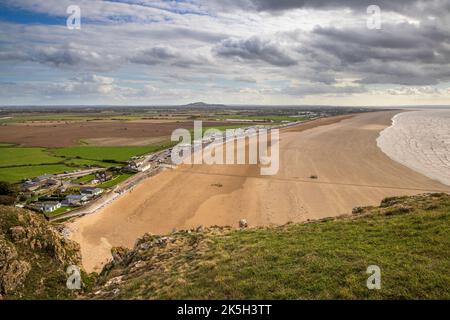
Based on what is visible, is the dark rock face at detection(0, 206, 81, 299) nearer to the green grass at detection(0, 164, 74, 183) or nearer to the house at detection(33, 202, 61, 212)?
the house at detection(33, 202, 61, 212)

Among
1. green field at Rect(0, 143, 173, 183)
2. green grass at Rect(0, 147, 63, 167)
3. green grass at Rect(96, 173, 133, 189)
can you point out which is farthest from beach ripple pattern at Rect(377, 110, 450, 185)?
green grass at Rect(0, 147, 63, 167)

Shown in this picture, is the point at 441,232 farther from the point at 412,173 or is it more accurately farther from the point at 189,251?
the point at 412,173

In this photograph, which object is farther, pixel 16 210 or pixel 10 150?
pixel 10 150

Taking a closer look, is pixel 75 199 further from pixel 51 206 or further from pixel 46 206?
pixel 46 206

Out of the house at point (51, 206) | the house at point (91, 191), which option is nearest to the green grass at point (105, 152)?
the house at point (91, 191)

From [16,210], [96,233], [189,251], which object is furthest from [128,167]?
[189,251]
